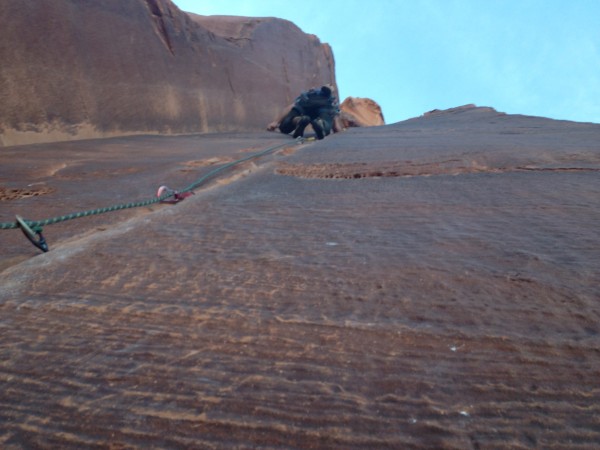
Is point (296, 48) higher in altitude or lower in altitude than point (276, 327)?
higher

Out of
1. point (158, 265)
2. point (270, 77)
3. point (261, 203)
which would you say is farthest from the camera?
point (270, 77)

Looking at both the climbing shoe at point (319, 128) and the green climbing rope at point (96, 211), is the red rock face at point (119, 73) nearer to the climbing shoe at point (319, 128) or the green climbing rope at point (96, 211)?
the climbing shoe at point (319, 128)

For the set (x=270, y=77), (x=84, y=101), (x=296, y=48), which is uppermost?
(x=296, y=48)

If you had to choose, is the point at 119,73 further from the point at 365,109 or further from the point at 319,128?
the point at 365,109

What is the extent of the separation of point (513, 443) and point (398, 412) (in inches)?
4.3

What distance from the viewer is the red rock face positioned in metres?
3.99

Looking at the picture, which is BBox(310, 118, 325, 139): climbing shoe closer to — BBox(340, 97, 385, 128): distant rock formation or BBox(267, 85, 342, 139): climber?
BBox(267, 85, 342, 139): climber

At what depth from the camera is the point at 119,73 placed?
5.23 meters

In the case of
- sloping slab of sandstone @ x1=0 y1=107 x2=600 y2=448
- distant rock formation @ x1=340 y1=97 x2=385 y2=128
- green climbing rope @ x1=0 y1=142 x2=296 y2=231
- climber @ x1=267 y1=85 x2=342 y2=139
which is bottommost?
sloping slab of sandstone @ x1=0 y1=107 x2=600 y2=448

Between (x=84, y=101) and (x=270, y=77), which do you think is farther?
(x=270, y=77)

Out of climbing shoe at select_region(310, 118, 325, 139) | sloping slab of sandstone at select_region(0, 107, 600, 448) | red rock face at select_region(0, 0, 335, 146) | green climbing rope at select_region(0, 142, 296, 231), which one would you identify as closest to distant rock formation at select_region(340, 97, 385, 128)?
red rock face at select_region(0, 0, 335, 146)

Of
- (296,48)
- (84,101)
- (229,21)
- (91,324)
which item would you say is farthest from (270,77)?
(91,324)

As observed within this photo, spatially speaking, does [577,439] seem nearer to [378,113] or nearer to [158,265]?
[158,265]

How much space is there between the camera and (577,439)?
0.40 meters
